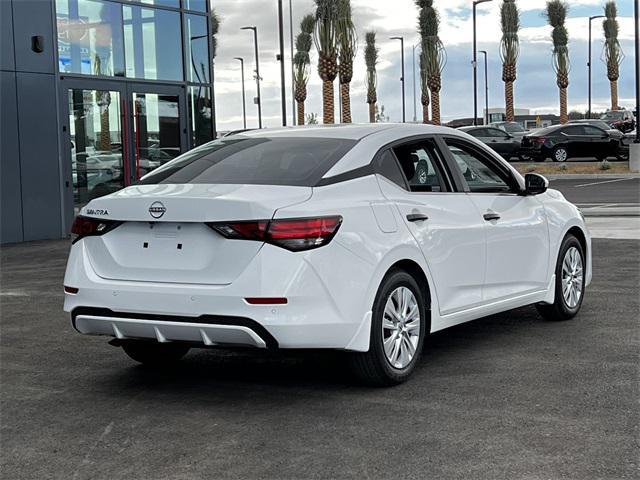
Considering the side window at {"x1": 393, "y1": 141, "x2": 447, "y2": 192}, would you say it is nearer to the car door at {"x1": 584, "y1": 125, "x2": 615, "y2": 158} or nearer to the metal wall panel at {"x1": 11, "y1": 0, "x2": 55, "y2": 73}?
the metal wall panel at {"x1": 11, "y1": 0, "x2": 55, "y2": 73}

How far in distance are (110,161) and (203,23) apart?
4068mm

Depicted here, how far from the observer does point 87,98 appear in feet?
60.3

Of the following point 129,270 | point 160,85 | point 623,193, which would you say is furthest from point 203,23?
point 129,270

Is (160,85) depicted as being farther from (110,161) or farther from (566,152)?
(566,152)

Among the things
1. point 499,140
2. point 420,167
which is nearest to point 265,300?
point 420,167

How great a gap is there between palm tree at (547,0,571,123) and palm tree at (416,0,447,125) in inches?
451

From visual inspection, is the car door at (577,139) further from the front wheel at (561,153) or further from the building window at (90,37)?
the building window at (90,37)

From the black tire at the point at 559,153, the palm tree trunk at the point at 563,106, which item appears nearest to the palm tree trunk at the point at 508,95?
the palm tree trunk at the point at 563,106

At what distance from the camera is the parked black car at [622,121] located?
52.4m

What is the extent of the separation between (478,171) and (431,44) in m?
55.0

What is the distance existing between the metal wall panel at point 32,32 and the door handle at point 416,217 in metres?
12.7

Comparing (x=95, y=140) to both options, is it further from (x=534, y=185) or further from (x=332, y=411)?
(x=332, y=411)

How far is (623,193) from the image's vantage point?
24.6 meters

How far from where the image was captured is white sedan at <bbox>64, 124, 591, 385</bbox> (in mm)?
5363
